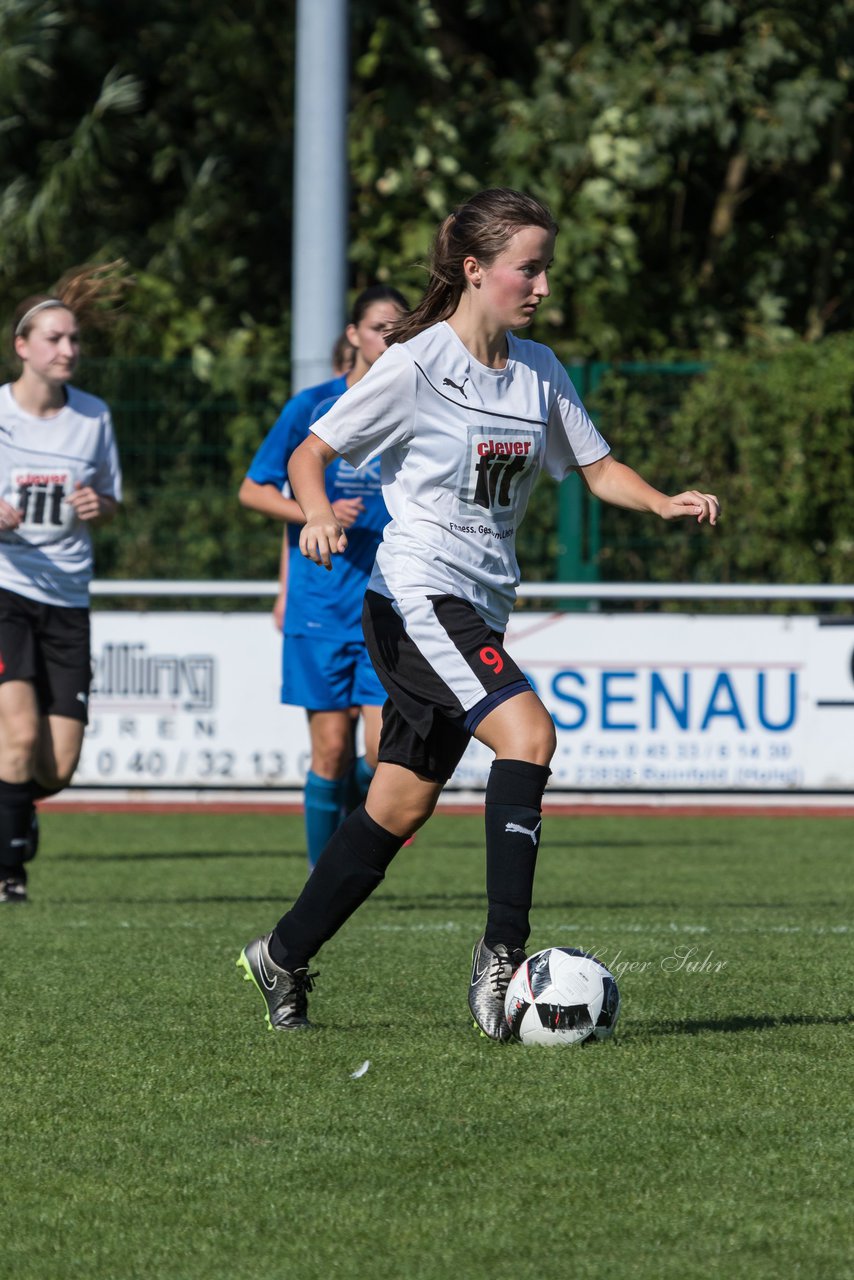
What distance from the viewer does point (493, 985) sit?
4246 mm

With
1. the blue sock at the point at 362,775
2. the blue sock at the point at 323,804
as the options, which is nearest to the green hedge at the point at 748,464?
the blue sock at the point at 362,775

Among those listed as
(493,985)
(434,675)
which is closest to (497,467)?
(434,675)

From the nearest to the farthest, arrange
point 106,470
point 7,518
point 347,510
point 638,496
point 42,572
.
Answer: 1. point 638,496
2. point 347,510
3. point 7,518
4. point 42,572
5. point 106,470

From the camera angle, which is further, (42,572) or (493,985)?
(42,572)

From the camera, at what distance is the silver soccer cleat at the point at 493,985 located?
4.23 meters

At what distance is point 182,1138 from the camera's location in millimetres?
3504

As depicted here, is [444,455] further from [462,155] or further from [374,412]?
[462,155]

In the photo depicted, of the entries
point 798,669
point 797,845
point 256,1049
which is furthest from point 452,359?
point 798,669

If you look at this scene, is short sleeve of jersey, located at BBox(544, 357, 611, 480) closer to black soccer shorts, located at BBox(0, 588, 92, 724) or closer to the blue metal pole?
black soccer shorts, located at BBox(0, 588, 92, 724)

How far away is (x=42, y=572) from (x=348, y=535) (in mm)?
1146

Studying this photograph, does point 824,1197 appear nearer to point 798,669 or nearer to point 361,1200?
point 361,1200

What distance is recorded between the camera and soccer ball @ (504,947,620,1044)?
13.7 feet

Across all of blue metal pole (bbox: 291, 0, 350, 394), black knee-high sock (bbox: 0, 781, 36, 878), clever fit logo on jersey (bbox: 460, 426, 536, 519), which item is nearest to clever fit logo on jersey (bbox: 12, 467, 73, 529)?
black knee-high sock (bbox: 0, 781, 36, 878)

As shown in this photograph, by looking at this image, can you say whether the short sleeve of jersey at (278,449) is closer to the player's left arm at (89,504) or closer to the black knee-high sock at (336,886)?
the player's left arm at (89,504)
